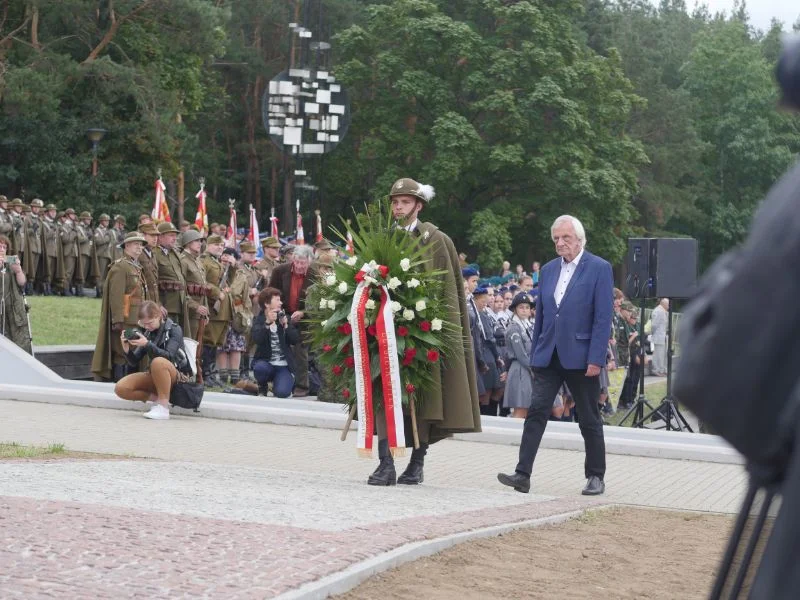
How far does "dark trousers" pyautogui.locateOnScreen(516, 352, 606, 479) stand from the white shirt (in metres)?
0.44

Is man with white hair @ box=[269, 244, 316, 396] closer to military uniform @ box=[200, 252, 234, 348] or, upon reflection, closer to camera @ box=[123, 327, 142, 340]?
military uniform @ box=[200, 252, 234, 348]

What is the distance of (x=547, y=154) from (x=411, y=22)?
23.3ft

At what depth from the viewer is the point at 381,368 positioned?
33.9 feet

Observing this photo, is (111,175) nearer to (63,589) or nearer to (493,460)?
(493,460)

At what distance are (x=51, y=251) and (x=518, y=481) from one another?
2113cm

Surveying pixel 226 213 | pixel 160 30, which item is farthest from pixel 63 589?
pixel 226 213

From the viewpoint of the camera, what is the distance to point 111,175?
160 ft

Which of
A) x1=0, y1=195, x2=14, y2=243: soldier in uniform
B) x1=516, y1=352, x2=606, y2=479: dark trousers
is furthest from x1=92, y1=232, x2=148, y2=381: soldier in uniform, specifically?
x1=0, y1=195, x2=14, y2=243: soldier in uniform

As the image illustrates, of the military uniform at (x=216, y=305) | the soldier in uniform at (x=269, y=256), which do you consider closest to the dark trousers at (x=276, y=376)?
the military uniform at (x=216, y=305)

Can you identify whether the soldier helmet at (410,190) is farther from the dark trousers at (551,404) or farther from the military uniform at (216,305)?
the military uniform at (216,305)

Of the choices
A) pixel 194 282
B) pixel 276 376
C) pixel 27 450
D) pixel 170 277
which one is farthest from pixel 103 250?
pixel 27 450

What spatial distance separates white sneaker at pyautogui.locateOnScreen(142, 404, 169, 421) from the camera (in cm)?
1502

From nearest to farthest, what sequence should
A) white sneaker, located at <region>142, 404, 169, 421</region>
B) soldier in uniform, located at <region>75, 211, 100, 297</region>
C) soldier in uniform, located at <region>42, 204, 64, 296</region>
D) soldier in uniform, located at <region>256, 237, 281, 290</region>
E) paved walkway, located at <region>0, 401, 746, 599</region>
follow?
paved walkway, located at <region>0, 401, 746, 599</region> → white sneaker, located at <region>142, 404, 169, 421</region> → soldier in uniform, located at <region>256, 237, 281, 290</region> → soldier in uniform, located at <region>42, 204, 64, 296</region> → soldier in uniform, located at <region>75, 211, 100, 297</region>

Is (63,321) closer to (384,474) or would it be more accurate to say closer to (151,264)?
(151,264)
